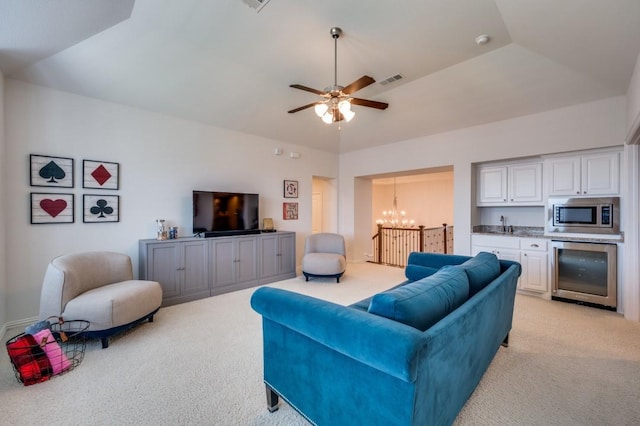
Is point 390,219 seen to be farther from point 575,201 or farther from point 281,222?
point 575,201

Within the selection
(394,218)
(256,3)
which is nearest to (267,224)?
(256,3)

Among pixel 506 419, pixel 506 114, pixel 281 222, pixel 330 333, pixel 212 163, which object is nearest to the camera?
pixel 330 333

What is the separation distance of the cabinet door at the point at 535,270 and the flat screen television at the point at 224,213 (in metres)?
4.46

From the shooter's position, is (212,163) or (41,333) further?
(212,163)

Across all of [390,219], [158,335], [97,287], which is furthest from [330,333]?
[390,219]

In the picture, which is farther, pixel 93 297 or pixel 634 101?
pixel 634 101

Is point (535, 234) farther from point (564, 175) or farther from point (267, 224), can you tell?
point (267, 224)

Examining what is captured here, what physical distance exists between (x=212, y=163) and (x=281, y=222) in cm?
184

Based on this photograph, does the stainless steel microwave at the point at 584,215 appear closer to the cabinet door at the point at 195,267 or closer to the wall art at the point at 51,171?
the cabinet door at the point at 195,267

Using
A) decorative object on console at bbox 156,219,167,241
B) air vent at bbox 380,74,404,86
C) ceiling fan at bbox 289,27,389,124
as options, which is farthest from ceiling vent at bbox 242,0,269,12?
decorative object on console at bbox 156,219,167,241

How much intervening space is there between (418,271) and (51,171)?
4714 millimetres

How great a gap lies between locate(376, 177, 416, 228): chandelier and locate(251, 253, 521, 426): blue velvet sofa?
861 cm

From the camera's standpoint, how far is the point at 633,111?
9.96 feet

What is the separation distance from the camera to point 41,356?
225 cm
